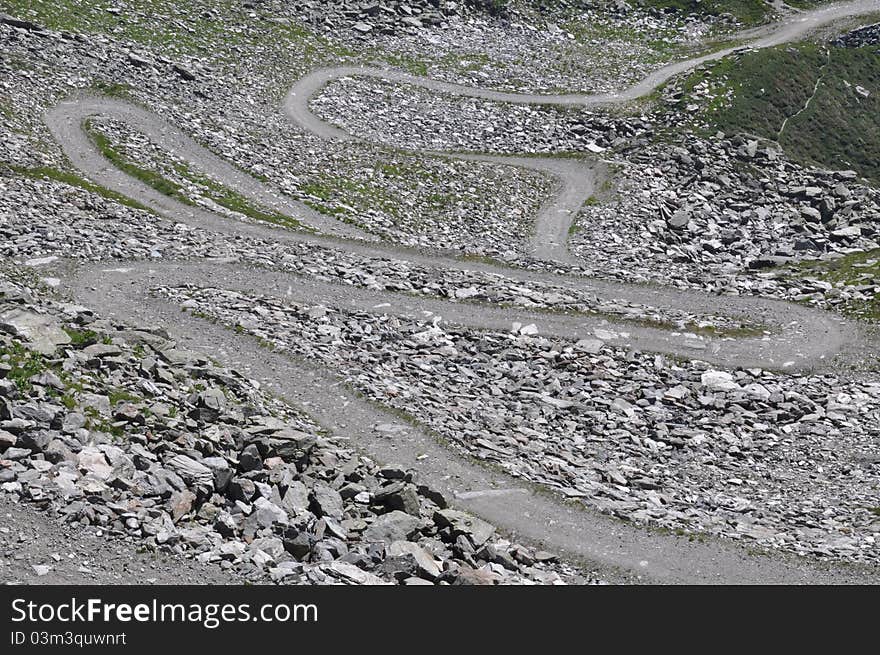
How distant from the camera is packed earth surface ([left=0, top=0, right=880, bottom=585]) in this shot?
22500 mm

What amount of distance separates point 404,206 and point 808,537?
39.2m

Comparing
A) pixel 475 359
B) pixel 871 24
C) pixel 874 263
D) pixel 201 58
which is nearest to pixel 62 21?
pixel 201 58

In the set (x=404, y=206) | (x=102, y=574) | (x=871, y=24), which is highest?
(x=871, y=24)

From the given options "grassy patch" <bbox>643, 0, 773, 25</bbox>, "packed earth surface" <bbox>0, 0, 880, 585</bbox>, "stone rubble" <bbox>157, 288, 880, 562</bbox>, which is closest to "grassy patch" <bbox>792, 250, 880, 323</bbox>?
"packed earth surface" <bbox>0, 0, 880, 585</bbox>

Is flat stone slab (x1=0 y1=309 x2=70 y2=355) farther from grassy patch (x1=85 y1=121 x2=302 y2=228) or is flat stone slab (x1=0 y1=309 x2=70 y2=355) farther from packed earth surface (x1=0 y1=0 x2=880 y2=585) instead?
grassy patch (x1=85 y1=121 x2=302 y2=228)

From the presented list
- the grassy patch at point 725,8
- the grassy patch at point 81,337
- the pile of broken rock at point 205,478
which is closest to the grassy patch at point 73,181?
the grassy patch at point 81,337

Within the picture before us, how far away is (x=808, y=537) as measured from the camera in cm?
2792

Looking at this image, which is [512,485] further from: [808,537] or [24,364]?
[24,364]

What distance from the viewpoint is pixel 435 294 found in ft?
145

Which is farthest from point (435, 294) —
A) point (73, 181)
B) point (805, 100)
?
point (805, 100)

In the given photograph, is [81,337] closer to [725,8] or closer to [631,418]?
[631,418]

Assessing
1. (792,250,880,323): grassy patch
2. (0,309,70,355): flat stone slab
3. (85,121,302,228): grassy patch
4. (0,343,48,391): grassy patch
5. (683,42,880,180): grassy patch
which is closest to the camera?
(0,343,48,391): grassy patch

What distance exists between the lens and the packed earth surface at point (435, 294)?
22.5 metres

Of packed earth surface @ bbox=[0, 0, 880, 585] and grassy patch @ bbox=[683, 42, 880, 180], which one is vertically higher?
grassy patch @ bbox=[683, 42, 880, 180]
